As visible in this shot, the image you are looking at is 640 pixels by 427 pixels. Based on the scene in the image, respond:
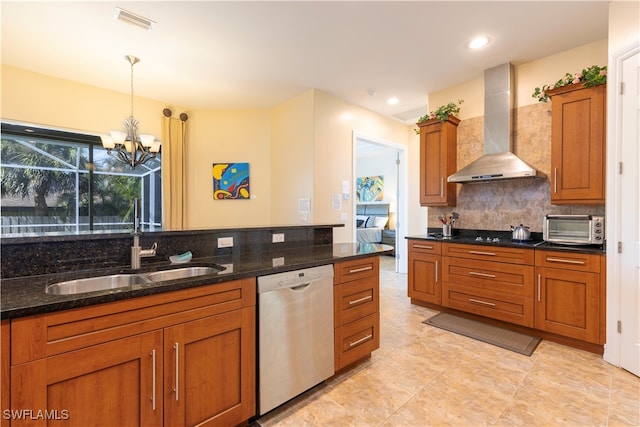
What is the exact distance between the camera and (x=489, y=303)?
3.01 m

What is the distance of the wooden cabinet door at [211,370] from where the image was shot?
1.36 metres

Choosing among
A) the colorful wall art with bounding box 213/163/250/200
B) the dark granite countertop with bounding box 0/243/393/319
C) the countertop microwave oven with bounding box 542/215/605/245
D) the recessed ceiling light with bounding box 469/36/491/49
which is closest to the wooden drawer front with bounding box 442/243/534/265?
the countertop microwave oven with bounding box 542/215/605/245

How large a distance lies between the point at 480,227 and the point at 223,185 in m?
3.80

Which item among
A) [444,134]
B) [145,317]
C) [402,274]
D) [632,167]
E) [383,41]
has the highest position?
[383,41]

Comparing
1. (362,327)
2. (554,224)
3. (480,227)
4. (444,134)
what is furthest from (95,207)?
(554,224)

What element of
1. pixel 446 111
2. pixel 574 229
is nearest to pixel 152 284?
pixel 574 229

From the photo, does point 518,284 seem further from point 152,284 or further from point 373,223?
point 373,223

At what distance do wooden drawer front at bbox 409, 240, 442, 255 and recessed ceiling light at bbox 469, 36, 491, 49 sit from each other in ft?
6.82

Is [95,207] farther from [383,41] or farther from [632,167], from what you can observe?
[632,167]

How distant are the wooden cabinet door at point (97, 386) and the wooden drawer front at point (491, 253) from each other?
9.76 feet

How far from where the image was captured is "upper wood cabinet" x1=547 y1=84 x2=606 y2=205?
249 centimetres

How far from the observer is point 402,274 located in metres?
5.43

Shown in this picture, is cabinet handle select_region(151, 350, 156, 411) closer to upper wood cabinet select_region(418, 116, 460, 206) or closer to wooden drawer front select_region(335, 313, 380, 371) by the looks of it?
wooden drawer front select_region(335, 313, 380, 371)

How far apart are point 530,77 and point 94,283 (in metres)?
4.35
